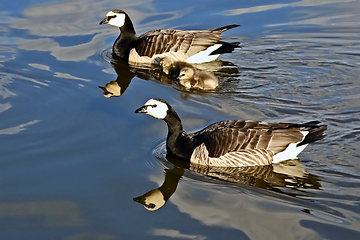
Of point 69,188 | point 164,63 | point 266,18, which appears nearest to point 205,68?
point 164,63

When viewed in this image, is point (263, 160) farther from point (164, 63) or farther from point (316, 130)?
point (164, 63)

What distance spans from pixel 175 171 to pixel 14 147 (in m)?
2.23

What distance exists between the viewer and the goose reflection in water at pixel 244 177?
684cm

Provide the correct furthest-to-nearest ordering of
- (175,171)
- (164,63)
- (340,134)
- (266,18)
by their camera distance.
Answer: (266,18) → (164,63) → (340,134) → (175,171)

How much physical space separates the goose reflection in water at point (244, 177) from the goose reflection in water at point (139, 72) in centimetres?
300

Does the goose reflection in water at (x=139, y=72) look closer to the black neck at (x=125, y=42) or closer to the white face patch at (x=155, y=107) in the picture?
the black neck at (x=125, y=42)

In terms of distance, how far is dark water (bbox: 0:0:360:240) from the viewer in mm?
6305

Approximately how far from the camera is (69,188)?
275 inches

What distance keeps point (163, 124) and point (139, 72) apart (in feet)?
9.38

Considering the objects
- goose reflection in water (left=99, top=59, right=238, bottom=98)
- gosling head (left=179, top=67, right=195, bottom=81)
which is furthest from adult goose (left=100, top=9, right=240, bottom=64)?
gosling head (left=179, top=67, right=195, bottom=81)

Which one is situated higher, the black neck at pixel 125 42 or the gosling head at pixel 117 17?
the gosling head at pixel 117 17

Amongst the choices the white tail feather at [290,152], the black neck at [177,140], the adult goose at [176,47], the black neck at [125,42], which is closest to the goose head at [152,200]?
the black neck at [177,140]

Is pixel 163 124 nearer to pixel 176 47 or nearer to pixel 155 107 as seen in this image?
pixel 155 107

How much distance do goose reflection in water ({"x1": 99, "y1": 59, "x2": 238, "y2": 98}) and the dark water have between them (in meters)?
0.07
